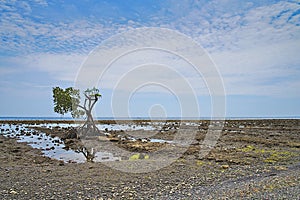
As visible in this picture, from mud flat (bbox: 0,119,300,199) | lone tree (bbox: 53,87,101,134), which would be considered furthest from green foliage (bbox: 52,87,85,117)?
mud flat (bbox: 0,119,300,199)

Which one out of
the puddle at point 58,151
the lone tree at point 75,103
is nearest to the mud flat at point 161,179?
the puddle at point 58,151

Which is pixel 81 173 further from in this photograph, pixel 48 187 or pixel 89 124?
pixel 89 124

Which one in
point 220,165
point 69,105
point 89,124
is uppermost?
point 69,105

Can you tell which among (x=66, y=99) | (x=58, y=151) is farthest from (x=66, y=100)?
(x=58, y=151)

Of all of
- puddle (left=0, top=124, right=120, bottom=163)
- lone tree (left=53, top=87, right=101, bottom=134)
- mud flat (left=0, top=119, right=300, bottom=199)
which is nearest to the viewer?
mud flat (left=0, top=119, right=300, bottom=199)

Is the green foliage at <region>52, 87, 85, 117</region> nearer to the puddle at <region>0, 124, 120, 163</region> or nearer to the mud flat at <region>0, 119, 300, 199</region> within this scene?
the puddle at <region>0, 124, 120, 163</region>

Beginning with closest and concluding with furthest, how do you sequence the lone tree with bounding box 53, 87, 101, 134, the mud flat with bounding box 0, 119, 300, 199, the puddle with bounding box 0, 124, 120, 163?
the mud flat with bounding box 0, 119, 300, 199 → the puddle with bounding box 0, 124, 120, 163 → the lone tree with bounding box 53, 87, 101, 134

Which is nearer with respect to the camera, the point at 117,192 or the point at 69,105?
the point at 117,192

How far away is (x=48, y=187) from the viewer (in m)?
11.2

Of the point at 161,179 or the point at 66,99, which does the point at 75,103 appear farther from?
the point at 161,179

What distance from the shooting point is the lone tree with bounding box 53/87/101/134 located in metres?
32.6

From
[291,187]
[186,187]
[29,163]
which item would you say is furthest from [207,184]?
[29,163]

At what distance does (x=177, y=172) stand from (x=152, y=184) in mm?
2719

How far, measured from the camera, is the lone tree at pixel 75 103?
32.6 metres
